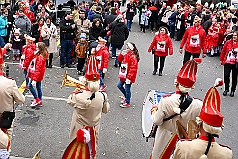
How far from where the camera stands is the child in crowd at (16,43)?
1246 cm

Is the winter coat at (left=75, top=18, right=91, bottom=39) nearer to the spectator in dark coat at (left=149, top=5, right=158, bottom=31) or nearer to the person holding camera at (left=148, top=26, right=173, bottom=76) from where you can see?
the person holding camera at (left=148, top=26, right=173, bottom=76)

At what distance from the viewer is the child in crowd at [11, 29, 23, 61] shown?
12.5 metres

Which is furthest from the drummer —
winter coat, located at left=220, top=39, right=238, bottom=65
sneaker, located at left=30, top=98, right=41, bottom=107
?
winter coat, located at left=220, top=39, right=238, bottom=65

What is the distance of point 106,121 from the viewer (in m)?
8.52

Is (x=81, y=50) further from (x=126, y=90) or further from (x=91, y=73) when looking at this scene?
(x=91, y=73)

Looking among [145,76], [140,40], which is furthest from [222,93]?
[140,40]

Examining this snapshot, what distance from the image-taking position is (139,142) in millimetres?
7645

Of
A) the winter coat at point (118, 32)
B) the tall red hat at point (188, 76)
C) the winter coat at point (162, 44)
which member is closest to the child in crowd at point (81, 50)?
the winter coat at point (118, 32)

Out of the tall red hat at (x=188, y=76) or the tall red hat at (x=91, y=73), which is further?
the tall red hat at (x=91, y=73)

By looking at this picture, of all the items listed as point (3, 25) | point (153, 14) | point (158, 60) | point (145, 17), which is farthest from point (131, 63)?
point (153, 14)

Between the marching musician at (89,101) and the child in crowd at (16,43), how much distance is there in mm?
7169

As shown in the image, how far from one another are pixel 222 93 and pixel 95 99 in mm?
6131

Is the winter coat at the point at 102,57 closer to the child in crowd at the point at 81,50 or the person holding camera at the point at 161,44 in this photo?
the child in crowd at the point at 81,50

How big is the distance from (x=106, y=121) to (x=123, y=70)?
4.41 feet
